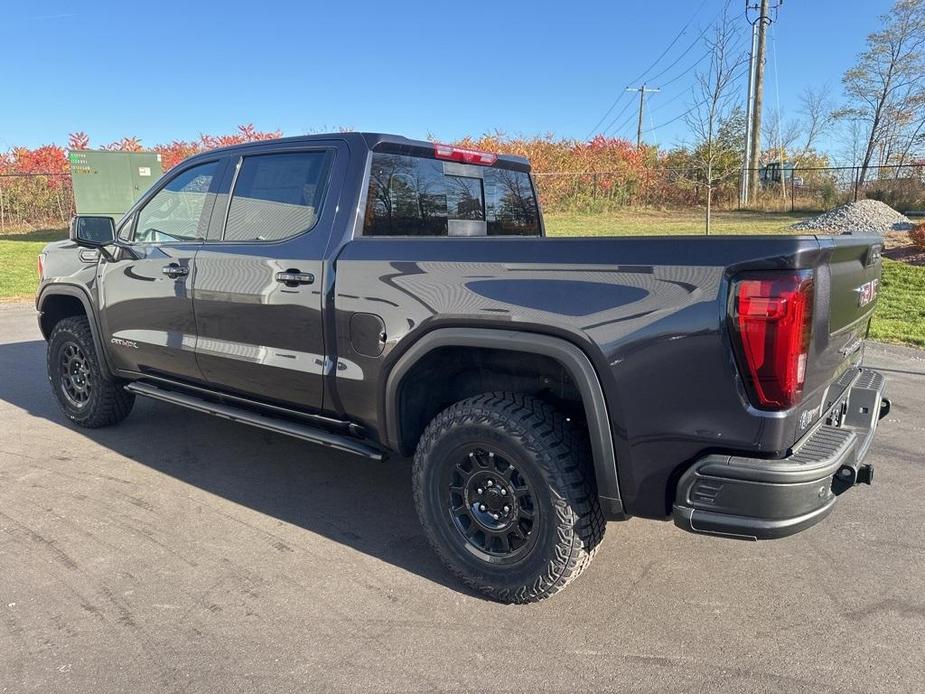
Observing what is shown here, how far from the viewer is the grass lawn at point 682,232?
29.4 ft

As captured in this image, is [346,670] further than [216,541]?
No

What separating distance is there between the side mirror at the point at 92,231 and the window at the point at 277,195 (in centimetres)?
109

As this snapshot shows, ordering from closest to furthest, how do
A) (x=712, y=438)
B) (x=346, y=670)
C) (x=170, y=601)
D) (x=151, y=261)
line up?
(x=712, y=438) → (x=346, y=670) → (x=170, y=601) → (x=151, y=261)

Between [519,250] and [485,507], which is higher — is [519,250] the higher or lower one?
the higher one

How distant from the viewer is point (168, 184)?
170 inches

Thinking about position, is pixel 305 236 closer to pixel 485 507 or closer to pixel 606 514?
pixel 485 507

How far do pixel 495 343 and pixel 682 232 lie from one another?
18.5m

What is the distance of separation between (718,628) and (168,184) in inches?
152

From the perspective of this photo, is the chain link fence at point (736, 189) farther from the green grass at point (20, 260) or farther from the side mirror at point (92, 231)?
the side mirror at point (92, 231)

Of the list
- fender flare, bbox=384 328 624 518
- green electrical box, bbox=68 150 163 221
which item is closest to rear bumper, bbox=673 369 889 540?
fender flare, bbox=384 328 624 518

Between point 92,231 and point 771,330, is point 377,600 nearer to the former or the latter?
point 771,330

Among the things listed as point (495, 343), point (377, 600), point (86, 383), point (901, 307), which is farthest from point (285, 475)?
point (901, 307)

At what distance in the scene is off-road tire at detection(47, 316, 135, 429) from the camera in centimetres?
487

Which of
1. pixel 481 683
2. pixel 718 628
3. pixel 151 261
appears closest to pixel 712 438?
pixel 718 628
